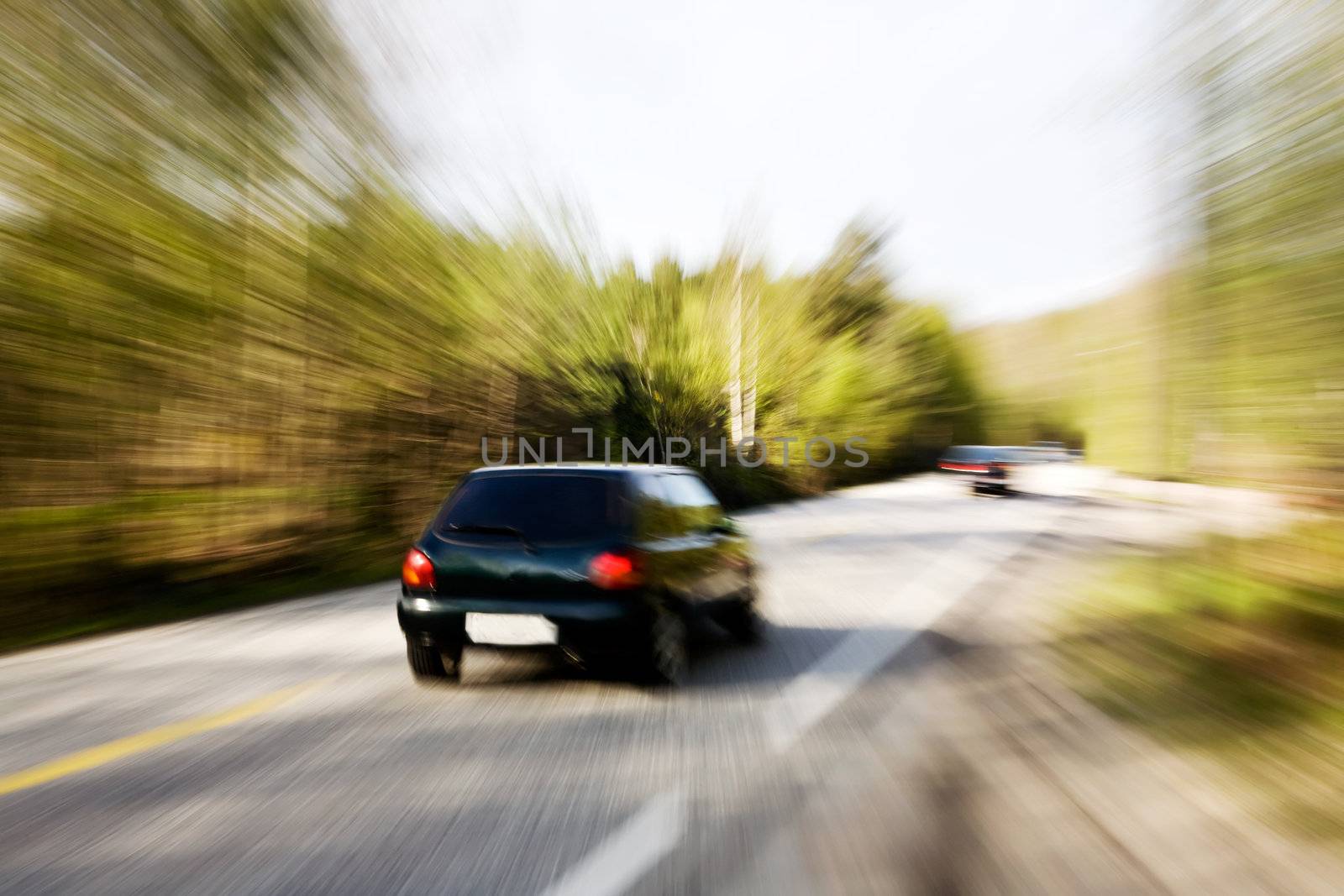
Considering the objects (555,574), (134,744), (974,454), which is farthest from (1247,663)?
(974,454)

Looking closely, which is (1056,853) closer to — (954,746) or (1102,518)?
(954,746)

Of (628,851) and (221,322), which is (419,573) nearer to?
(628,851)

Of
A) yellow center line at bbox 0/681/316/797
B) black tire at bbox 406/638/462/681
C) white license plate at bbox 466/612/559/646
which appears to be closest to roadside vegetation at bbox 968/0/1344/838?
white license plate at bbox 466/612/559/646

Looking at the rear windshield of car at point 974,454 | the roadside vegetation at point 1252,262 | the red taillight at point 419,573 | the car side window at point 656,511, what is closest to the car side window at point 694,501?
the car side window at point 656,511

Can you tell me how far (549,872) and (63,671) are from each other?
518 cm

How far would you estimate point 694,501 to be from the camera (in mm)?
6891

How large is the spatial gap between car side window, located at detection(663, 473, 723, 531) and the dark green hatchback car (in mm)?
365

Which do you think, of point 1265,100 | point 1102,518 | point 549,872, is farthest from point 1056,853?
point 1102,518

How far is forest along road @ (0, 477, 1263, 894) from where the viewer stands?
10.4 feet

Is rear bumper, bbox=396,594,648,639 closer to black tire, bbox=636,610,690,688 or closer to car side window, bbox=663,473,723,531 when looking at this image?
black tire, bbox=636,610,690,688

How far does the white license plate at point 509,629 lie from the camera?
17.9ft

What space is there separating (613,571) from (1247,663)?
4.18 m

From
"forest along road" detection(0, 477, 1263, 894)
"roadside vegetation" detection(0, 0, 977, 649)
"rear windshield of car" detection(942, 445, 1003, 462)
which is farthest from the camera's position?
"rear windshield of car" detection(942, 445, 1003, 462)

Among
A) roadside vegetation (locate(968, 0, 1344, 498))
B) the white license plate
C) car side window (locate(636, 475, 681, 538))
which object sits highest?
roadside vegetation (locate(968, 0, 1344, 498))
